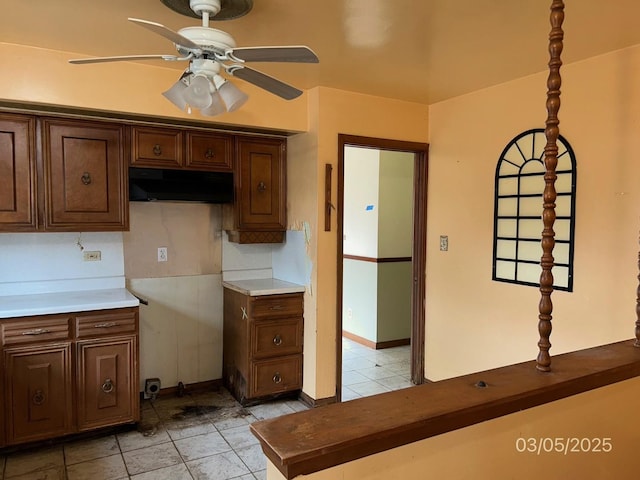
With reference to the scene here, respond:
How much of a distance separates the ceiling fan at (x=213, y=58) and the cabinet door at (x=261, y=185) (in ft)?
4.54

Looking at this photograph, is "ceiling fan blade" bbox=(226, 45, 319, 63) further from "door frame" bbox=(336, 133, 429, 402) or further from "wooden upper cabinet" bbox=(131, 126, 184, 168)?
"door frame" bbox=(336, 133, 429, 402)

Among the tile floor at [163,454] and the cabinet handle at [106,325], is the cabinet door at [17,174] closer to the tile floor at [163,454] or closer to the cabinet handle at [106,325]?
the cabinet handle at [106,325]

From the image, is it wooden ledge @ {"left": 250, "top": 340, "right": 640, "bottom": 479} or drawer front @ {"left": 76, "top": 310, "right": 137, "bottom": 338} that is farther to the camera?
drawer front @ {"left": 76, "top": 310, "right": 137, "bottom": 338}

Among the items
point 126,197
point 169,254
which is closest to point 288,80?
point 126,197

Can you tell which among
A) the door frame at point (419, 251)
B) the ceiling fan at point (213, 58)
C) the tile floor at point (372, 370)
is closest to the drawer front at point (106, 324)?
the ceiling fan at point (213, 58)

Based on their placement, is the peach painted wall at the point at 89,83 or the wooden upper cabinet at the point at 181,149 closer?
the peach painted wall at the point at 89,83

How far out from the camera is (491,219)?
3.26 m

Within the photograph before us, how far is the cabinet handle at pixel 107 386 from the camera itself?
2881 millimetres

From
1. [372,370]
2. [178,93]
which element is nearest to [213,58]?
[178,93]

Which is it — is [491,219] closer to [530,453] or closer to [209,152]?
[530,453]

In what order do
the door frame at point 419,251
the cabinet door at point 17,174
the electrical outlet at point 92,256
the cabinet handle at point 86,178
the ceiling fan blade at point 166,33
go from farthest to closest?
the door frame at point 419,251
the electrical outlet at point 92,256
the cabinet handle at point 86,178
the cabinet door at point 17,174
the ceiling fan blade at point 166,33

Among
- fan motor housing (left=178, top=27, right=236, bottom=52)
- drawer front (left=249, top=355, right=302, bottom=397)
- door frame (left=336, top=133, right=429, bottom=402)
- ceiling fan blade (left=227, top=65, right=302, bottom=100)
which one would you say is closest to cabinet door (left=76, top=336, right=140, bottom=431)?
drawer front (left=249, top=355, right=302, bottom=397)

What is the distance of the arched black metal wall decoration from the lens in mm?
2775

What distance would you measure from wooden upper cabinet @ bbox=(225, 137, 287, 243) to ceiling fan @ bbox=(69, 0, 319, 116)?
1.38 m
